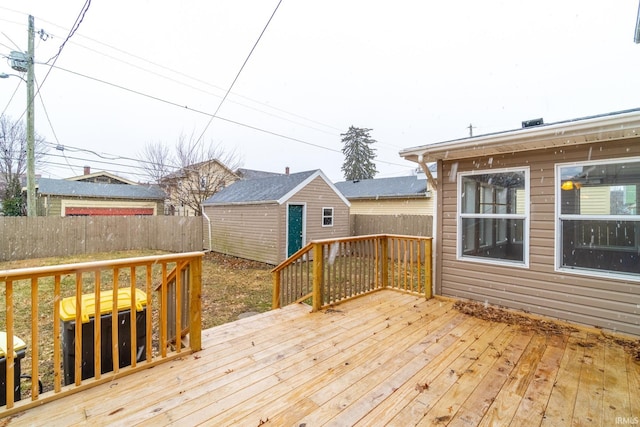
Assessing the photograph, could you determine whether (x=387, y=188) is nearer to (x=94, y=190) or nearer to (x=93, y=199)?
(x=93, y=199)

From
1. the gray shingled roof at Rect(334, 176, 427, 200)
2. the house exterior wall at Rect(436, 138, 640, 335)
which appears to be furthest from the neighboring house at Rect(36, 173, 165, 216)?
the house exterior wall at Rect(436, 138, 640, 335)

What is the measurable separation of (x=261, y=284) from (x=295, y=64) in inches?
304

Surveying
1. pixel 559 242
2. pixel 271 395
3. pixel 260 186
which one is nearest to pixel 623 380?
pixel 559 242

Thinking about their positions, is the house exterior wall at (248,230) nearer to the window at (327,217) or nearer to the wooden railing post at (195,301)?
the window at (327,217)

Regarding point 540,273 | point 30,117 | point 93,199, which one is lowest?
point 540,273

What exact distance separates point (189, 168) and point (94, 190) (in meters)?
6.55

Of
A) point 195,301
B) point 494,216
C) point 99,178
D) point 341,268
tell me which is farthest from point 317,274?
point 99,178

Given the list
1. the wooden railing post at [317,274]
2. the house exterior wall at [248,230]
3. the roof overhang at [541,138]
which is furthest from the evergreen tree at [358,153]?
the wooden railing post at [317,274]

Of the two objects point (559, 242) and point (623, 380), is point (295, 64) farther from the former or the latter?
point (623, 380)

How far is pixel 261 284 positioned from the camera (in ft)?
24.3

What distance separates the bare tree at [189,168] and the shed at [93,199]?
217 cm

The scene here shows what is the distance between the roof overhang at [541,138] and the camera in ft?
9.00

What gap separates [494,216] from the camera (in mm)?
3979

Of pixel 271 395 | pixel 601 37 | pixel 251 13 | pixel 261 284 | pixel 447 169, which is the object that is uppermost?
pixel 601 37
